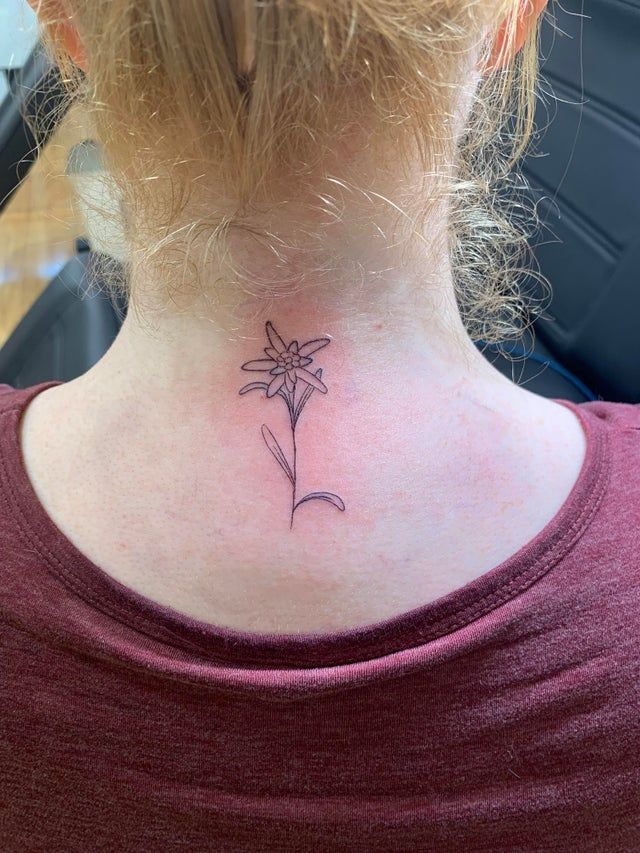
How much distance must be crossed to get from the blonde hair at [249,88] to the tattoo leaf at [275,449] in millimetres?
158

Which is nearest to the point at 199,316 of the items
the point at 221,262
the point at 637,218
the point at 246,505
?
the point at 221,262

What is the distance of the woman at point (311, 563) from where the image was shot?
1.76ft

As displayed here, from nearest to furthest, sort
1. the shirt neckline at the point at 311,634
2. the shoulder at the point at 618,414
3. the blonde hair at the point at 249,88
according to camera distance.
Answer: the blonde hair at the point at 249,88, the shirt neckline at the point at 311,634, the shoulder at the point at 618,414

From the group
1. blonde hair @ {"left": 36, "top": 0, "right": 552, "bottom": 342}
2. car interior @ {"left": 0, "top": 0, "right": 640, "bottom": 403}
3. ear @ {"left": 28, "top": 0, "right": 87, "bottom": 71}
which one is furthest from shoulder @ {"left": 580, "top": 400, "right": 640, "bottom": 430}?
ear @ {"left": 28, "top": 0, "right": 87, "bottom": 71}

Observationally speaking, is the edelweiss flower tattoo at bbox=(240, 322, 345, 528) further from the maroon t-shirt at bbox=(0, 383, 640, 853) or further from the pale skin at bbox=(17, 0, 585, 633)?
the maroon t-shirt at bbox=(0, 383, 640, 853)

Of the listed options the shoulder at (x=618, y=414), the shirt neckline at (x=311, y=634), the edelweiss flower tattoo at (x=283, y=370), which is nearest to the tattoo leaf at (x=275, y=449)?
the edelweiss flower tattoo at (x=283, y=370)

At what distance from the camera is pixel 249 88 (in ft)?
1.49

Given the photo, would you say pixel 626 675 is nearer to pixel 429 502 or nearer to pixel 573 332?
pixel 429 502

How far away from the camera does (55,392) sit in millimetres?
667

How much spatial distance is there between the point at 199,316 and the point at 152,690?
306 millimetres

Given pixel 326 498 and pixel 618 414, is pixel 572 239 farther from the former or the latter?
pixel 326 498

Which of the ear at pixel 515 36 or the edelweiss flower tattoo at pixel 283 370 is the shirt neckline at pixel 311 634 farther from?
the ear at pixel 515 36

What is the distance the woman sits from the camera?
54 cm

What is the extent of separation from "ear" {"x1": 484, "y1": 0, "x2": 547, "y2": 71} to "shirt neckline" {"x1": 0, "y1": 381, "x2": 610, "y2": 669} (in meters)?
0.38
